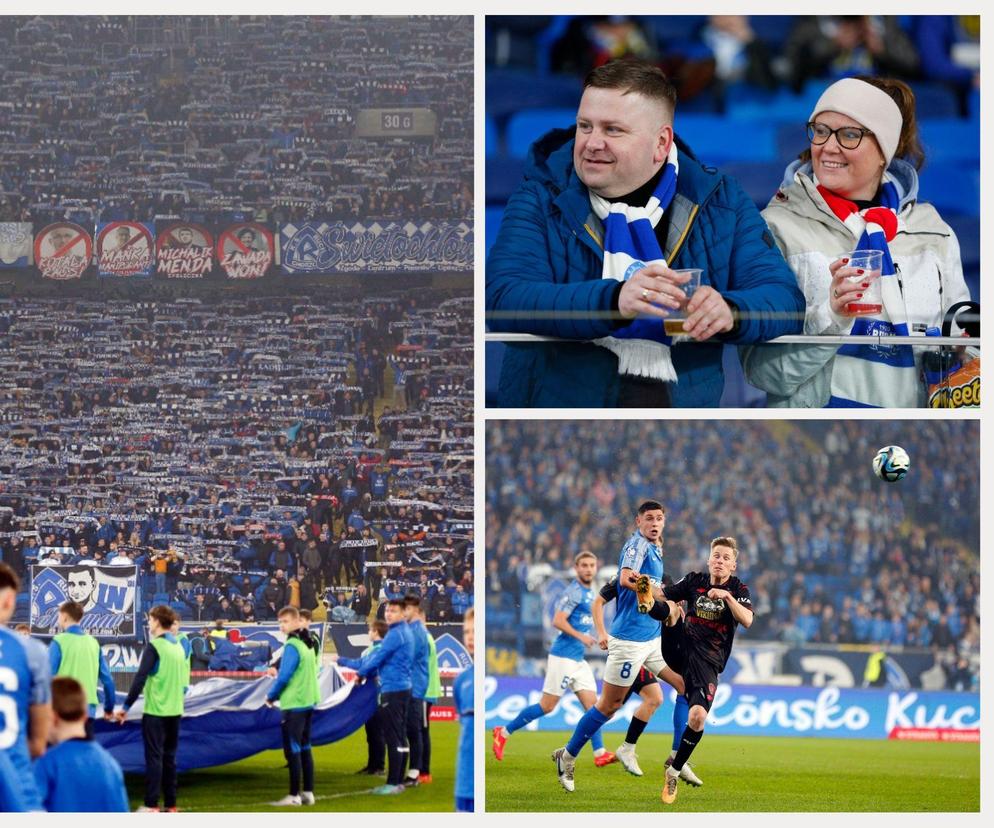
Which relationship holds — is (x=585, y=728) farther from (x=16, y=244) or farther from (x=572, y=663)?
(x=16, y=244)

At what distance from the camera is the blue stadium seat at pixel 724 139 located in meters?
6.11

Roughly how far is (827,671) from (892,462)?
1002 mm

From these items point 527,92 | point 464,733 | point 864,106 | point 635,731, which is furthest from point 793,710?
point 527,92

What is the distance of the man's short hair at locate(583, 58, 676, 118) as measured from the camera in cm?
608

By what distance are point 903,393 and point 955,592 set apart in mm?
948

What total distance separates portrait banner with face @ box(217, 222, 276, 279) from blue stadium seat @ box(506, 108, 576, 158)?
1105mm

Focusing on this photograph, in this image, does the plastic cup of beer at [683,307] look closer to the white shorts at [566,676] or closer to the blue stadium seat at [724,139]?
the blue stadium seat at [724,139]

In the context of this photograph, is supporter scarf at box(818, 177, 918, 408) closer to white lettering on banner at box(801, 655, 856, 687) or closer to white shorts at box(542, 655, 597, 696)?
white lettering on banner at box(801, 655, 856, 687)

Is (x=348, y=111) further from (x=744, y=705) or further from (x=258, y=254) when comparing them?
Answer: (x=744, y=705)

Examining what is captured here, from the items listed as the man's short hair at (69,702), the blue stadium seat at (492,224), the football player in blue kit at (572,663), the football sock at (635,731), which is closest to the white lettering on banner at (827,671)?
the football sock at (635,731)

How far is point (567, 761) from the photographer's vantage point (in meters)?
6.09

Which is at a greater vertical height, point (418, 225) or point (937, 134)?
point (937, 134)

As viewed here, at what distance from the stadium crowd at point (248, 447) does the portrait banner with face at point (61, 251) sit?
136 mm
